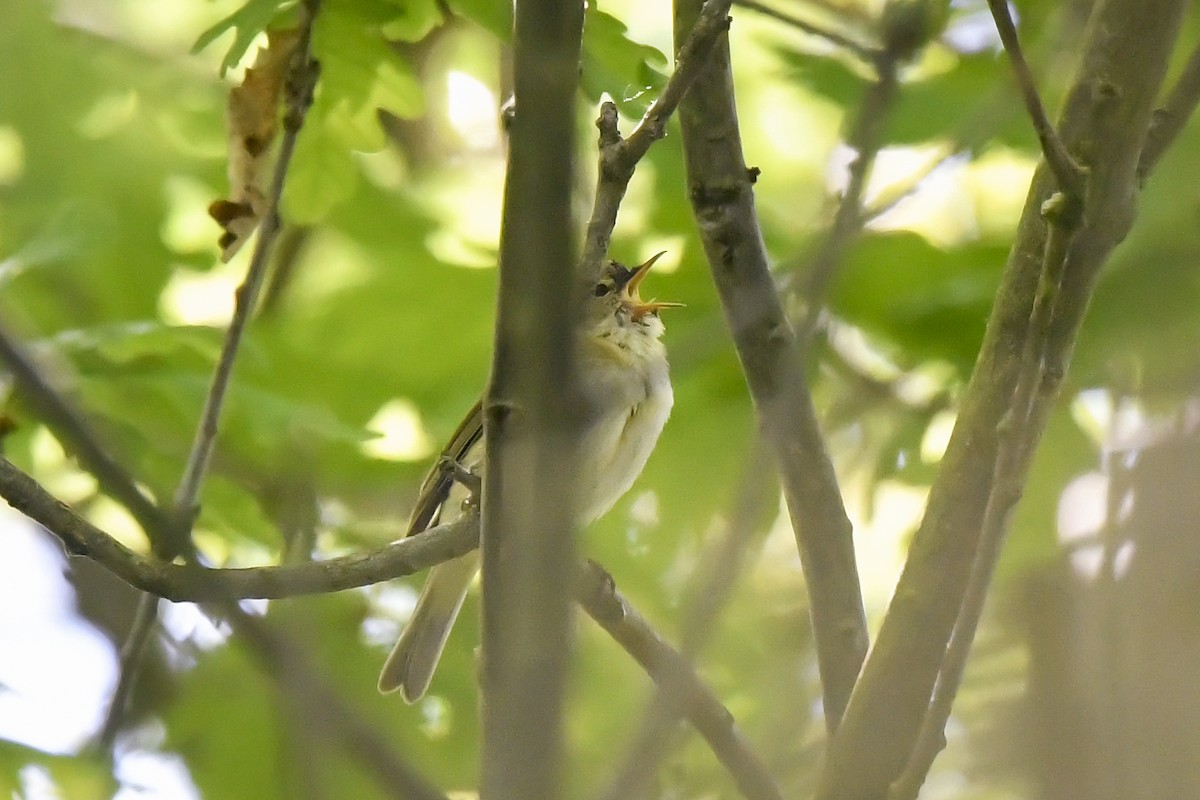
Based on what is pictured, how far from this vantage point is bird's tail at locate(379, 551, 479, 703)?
398 cm

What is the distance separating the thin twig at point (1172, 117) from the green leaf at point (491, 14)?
118 centimetres

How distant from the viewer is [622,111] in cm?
269

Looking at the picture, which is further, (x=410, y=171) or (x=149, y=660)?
(x=410, y=171)

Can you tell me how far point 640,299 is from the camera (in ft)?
14.3

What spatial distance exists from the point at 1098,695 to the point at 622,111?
4.62 ft

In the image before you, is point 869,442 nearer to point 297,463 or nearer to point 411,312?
point 411,312

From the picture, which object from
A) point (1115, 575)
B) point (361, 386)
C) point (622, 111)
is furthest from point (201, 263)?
point (1115, 575)

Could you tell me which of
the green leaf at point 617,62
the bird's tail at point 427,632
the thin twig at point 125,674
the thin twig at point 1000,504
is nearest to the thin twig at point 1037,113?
the thin twig at point 1000,504

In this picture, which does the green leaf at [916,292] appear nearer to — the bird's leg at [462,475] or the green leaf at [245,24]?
the bird's leg at [462,475]

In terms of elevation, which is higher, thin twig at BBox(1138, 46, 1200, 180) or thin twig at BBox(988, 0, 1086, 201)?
thin twig at BBox(1138, 46, 1200, 180)

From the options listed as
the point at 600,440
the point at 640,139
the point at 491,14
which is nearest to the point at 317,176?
the point at 491,14

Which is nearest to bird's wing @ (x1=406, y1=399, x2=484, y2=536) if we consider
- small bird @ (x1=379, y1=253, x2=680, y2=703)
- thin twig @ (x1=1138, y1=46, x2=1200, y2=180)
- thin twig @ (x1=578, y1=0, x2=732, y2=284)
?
small bird @ (x1=379, y1=253, x2=680, y2=703)

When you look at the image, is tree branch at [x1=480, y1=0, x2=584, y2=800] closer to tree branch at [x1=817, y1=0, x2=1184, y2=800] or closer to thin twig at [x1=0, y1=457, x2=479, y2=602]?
thin twig at [x1=0, y1=457, x2=479, y2=602]

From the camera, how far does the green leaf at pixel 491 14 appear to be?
2.83 meters
